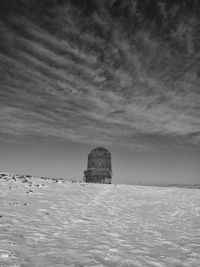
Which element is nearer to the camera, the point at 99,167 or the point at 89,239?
the point at 89,239

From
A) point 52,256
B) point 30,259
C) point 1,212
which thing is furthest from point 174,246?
point 1,212

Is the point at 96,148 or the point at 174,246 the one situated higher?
the point at 96,148

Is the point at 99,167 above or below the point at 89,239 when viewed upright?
above

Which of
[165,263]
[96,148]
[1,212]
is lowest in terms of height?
[165,263]

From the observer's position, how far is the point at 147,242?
633 cm

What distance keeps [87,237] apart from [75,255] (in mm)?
1514

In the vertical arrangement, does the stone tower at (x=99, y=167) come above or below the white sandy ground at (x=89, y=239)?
above

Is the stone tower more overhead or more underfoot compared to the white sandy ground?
more overhead

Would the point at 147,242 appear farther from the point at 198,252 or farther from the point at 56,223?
the point at 56,223

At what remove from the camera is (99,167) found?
3712 centimetres

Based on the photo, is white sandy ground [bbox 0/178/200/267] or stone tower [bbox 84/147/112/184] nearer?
white sandy ground [bbox 0/178/200/267]

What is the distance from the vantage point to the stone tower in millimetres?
36906

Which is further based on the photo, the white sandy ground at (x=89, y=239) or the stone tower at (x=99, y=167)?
the stone tower at (x=99, y=167)

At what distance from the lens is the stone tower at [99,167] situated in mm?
36906
